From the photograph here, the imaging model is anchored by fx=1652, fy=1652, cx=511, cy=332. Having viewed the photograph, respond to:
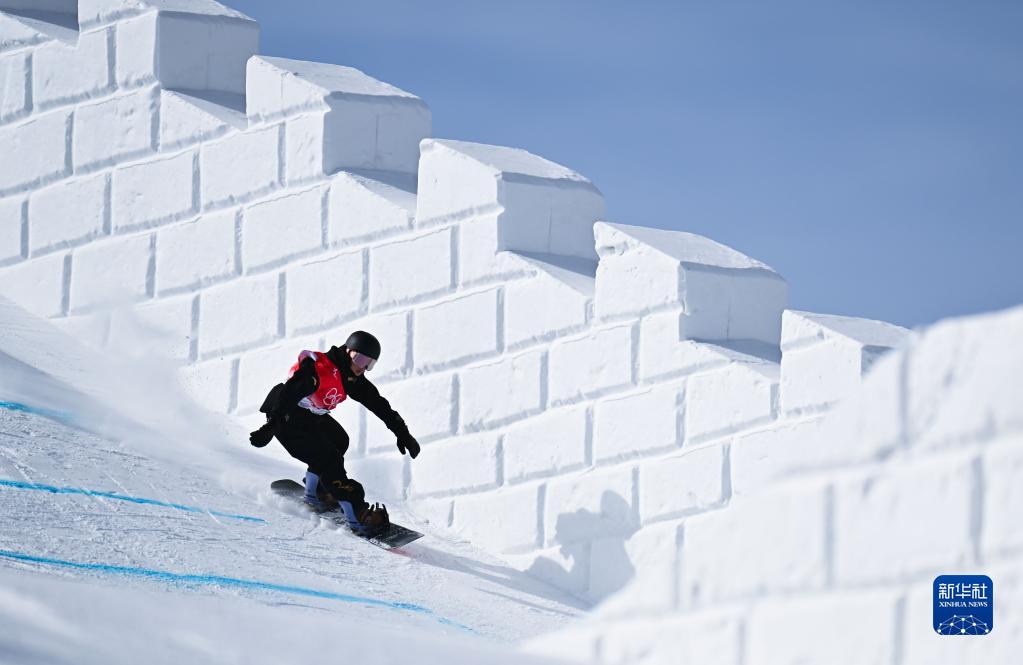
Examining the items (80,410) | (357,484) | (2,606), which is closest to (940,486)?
(2,606)

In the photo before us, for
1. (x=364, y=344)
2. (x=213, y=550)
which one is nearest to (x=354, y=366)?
(x=364, y=344)

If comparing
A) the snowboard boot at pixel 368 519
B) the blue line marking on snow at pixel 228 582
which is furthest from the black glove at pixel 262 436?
the blue line marking on snow at pixel 228 582

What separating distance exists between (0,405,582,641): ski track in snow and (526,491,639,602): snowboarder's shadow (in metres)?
0.10

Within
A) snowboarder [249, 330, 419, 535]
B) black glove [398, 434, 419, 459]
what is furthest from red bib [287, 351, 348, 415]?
black glove [398, 434, 419, 459]

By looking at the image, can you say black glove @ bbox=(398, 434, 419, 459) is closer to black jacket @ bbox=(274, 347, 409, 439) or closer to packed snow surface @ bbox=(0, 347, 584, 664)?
black jacket @ bbox=(274, 347, 409, 439)

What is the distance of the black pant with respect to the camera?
602 centimetres

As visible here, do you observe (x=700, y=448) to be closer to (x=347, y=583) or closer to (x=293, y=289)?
(x=347, y=583)

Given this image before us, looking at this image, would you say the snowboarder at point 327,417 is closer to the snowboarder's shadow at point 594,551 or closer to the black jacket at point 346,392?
the black jacket at point 346,392

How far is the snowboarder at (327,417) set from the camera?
19.8 feet

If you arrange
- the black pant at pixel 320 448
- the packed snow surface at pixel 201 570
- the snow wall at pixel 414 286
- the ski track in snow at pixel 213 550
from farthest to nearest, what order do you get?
the black pant at pixel 320 448
the snow wall at pixel 414 286
the ski track in snow at pixel 213 550
the packed snow surface at pixel 201 570

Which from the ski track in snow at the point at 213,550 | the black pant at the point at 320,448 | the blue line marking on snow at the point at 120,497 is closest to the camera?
the ski track in snow at the point at 213,550

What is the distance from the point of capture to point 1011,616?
287 centimetres

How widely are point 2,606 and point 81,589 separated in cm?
22

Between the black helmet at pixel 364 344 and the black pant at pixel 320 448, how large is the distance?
32 cm
